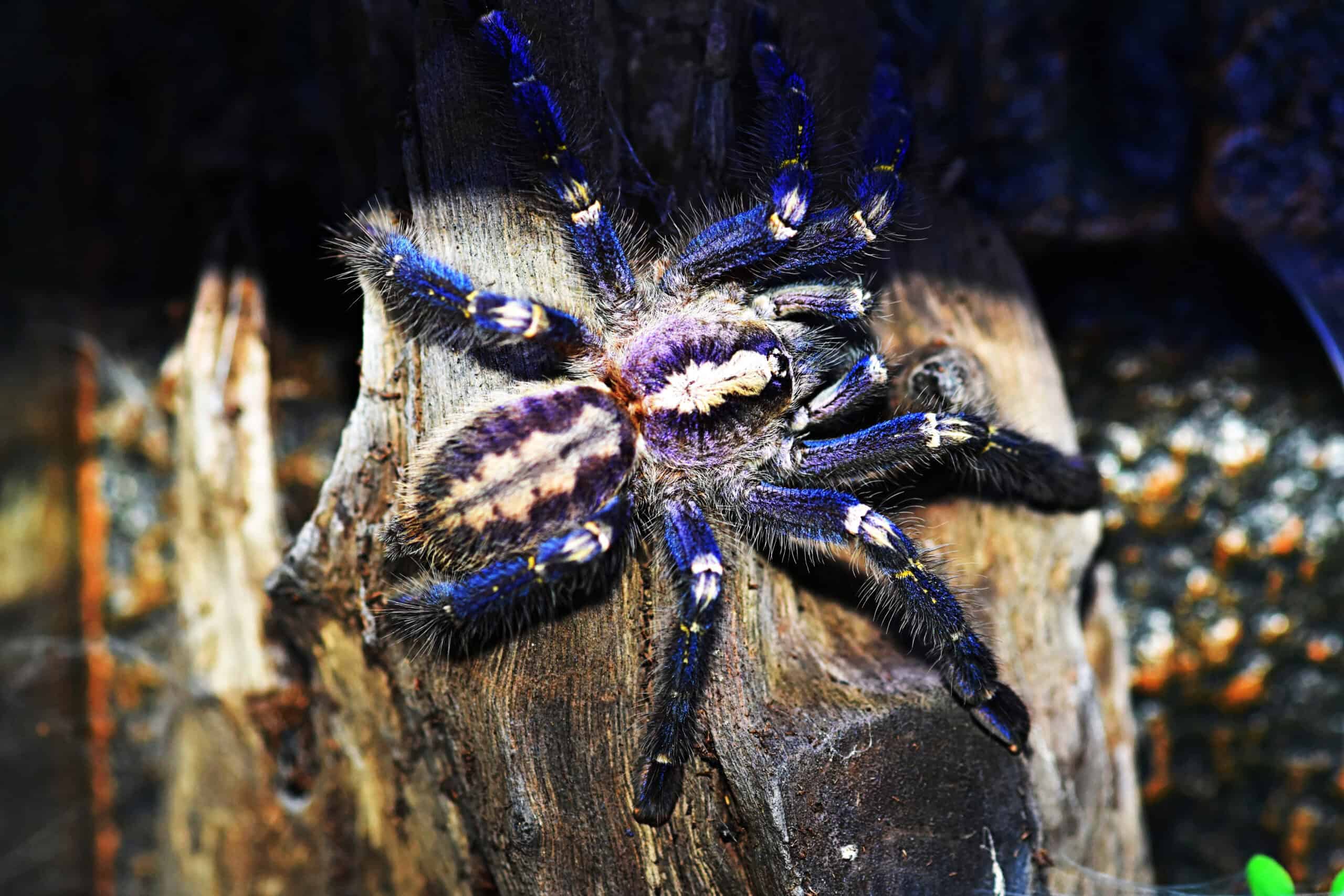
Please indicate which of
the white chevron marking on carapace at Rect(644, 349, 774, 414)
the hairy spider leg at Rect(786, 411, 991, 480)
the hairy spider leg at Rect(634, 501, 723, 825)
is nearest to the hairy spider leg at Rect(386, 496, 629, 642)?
the hairy spider leg at Rect(634, 501, 723, 825)

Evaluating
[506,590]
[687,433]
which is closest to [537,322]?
[687,433]

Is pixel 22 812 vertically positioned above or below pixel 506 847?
above

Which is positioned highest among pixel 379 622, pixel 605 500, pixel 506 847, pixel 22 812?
pixel 605 500

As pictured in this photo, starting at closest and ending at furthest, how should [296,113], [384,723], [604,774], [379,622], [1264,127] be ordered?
1. [604,774]
2. [379,622]
3. [384,723]
4. [1264,127]
5. [296,113]

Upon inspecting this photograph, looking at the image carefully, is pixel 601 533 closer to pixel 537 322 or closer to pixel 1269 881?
pixel 537 322

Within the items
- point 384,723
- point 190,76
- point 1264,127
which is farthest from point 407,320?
point 1264,127

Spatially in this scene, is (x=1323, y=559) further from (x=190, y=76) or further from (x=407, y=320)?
(x=190, y=76)

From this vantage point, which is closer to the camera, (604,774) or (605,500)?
(604,774)
